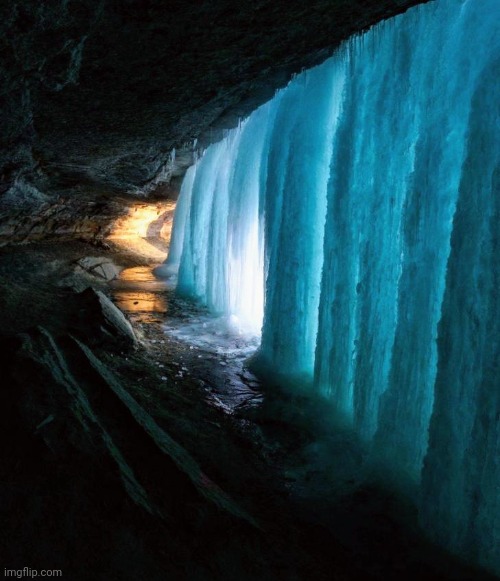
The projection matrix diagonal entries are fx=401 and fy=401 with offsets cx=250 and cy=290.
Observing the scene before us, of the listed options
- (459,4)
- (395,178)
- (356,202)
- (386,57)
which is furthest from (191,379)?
(459,4)

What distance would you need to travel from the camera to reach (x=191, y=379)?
19.6 ft

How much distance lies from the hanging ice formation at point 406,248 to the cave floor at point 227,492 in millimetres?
377

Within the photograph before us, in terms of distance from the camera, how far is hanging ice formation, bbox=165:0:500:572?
8.87ft

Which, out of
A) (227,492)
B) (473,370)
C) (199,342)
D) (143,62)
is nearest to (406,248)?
(473,370)

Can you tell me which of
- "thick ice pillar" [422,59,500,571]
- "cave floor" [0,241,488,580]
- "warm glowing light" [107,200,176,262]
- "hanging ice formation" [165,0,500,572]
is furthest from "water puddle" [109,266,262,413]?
"warm glowing light" [107,200,176,262]

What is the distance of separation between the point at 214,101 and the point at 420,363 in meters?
5.31

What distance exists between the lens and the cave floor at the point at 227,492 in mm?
2139

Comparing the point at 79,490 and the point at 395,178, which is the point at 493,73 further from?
the point at 79,490

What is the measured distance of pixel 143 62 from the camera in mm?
4648

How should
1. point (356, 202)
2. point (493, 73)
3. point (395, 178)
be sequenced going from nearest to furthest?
point (493, 73) → point (395, 178) → point (356, 202)

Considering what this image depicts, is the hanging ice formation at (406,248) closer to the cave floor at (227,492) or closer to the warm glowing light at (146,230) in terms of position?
the cave floor at (227,492)

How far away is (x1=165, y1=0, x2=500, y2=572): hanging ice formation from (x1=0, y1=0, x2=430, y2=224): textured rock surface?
0.71 m

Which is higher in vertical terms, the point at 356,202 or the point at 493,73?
the point at 493,73

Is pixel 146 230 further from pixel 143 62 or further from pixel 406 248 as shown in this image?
pixel 406 248
